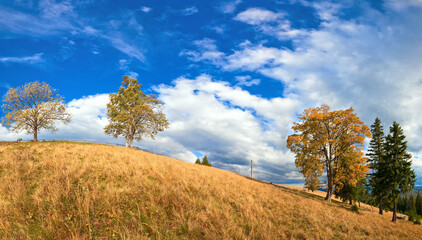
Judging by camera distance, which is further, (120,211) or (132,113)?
(132,113)

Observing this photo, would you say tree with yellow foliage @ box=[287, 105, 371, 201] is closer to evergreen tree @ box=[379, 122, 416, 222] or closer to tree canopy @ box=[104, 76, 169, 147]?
evergreen tree @ box=[379, 122, 416, 222]

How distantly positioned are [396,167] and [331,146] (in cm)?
946

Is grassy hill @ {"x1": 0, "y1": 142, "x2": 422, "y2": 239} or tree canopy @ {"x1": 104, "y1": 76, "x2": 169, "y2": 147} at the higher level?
tree canopy @ {"x1": 104, "y1": 76, "x2": 169, "y2": 147}

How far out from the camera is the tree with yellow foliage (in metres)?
27.2

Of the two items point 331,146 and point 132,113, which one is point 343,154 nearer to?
point 331,146

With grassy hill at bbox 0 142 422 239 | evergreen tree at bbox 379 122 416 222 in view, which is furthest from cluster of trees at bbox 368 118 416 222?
grassy hill at bbox 0 142 422 239

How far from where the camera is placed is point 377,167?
31.8 m

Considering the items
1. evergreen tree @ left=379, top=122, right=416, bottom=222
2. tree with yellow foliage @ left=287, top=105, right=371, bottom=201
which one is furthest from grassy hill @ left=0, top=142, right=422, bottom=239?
evergreen tree @ left=379, top=122, right=416, bottom=222

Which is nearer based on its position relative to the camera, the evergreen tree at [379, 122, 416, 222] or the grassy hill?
the grassy hill

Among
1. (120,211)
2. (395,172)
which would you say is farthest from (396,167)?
(120,211)

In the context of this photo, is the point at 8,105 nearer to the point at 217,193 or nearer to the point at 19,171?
the point at 19,171

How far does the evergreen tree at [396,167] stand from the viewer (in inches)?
1109

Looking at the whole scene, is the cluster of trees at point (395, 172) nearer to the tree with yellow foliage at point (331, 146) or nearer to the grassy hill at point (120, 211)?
the tree with yellow foliage at point (331, 146)

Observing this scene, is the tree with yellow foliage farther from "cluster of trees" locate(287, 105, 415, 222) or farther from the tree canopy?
the tree canopy
